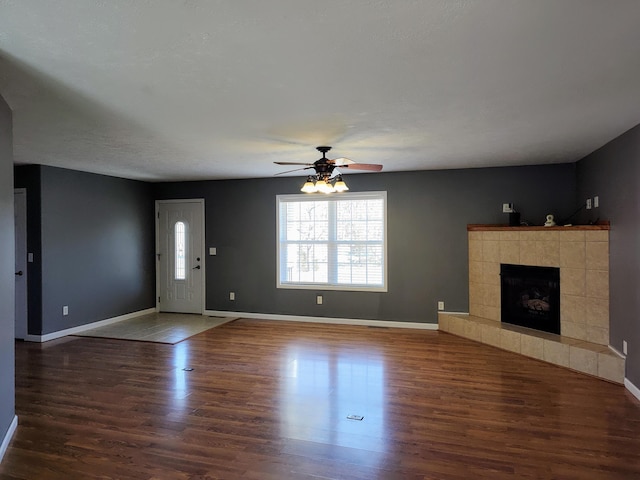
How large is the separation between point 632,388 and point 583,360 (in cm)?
56

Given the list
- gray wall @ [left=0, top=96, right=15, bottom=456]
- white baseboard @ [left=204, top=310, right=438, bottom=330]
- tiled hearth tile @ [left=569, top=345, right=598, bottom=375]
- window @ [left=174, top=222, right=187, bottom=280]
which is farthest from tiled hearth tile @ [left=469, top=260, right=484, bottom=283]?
gray wall @ [left=0, top=96, right=15, bottom=456]

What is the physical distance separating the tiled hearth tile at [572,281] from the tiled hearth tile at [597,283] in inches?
2.4

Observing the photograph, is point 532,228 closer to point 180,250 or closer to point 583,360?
point 583,360

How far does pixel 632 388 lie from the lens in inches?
149

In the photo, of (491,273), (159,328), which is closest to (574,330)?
(491,273)

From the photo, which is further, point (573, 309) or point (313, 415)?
point (573, 309)

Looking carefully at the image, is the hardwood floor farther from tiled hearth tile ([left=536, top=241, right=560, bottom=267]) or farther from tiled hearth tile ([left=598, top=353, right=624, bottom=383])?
tiled hearth tile ([left=536, top=241, right=560, bottom=267])

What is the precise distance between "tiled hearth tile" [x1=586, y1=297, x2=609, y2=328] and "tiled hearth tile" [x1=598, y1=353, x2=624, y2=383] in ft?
1.55

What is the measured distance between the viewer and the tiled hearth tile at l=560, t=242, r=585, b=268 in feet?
15.6

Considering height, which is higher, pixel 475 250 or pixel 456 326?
pixel 475 250

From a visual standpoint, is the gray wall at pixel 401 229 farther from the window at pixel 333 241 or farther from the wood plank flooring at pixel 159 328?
the wood plank flooring at pixel 159 328

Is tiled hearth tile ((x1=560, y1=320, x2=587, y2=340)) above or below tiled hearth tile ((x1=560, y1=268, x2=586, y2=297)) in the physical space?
below

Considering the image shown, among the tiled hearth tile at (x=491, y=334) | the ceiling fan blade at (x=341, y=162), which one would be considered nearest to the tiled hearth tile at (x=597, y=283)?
the tiled hearth tile at (x=491, y=334)

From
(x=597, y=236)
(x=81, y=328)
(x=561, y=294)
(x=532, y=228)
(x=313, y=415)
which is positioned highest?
(x=532, y=228)
